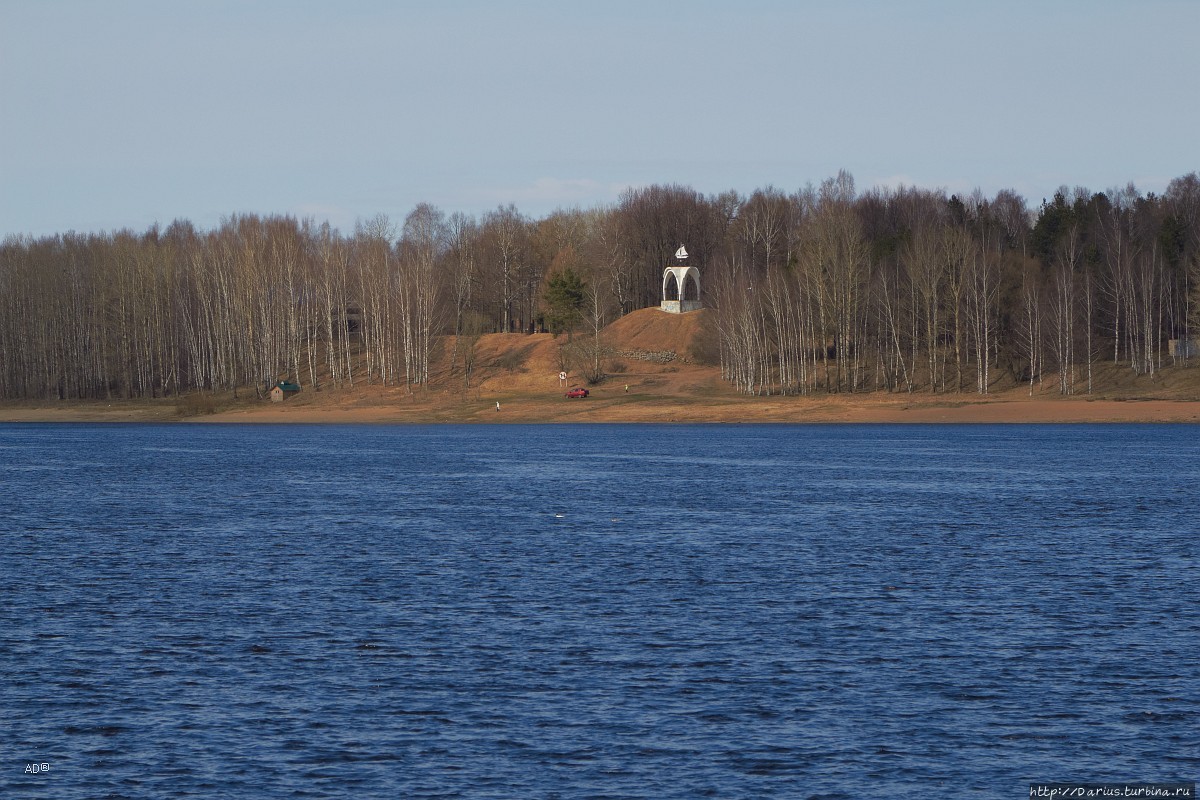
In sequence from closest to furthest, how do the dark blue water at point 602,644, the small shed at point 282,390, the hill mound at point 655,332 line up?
the dark blue water at point 602,644 → the small shed at point 282,390 → the hill mound at point 655,332

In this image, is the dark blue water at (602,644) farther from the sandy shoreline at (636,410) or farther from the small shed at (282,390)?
the small shed at (282,390)

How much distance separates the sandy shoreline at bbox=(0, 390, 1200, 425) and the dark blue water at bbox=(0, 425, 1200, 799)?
159 ft

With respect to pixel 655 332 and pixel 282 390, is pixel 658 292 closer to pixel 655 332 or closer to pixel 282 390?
pixel 655 332

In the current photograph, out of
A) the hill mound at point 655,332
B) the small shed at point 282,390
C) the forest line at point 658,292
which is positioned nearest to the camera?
the forest line at point 658,292

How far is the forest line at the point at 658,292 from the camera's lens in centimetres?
12088

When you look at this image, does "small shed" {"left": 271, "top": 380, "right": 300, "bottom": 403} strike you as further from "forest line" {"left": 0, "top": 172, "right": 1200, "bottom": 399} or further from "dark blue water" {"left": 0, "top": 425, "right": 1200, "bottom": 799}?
"dark blue water" {"left": 0, "top": 425, "right": 1200, "bottom": 799}

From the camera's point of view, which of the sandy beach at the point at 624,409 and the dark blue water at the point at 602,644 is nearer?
the dark blue water at the point at 602,644

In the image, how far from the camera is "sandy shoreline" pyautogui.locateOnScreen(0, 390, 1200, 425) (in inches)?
4094

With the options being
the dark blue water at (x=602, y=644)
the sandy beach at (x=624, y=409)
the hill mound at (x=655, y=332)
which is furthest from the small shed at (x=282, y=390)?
the dark blue water at (x=602, y=644)

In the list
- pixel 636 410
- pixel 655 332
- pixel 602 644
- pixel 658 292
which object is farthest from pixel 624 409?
pixel 602 644

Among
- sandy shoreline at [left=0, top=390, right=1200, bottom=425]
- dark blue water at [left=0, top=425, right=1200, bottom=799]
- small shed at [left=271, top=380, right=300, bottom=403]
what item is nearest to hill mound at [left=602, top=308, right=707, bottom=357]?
sandy shoreline at [left=0, top=390, right=1200, bottom=425]

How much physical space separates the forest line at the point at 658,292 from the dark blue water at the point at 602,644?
218 ft

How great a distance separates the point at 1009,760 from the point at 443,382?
127390 millimetres

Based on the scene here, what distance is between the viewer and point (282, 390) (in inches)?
5497
